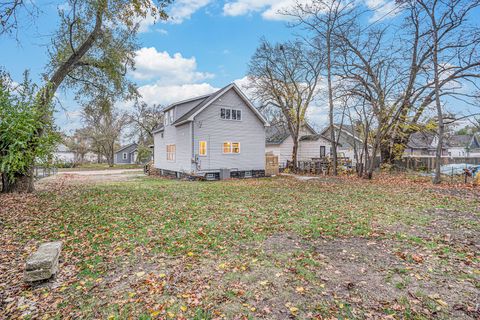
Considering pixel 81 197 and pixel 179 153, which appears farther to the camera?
pixel 179 153

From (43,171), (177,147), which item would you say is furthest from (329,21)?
(43,171)

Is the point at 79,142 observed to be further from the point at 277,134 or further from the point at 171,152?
the point at 277,134

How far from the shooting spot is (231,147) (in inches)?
719

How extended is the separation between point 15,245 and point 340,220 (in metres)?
7.51

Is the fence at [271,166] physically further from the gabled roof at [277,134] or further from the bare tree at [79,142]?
the bare tree at [79,142]

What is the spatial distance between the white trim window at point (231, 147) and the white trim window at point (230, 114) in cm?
179

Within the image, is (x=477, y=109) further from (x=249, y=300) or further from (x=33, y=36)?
(x=33, y=36)

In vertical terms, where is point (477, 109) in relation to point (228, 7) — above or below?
below

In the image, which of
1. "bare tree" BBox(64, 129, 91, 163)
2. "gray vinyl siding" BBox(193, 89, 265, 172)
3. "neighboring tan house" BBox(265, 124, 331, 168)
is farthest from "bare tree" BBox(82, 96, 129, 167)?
"gray vinyl siding" BBox(193, 89, 265, 172)

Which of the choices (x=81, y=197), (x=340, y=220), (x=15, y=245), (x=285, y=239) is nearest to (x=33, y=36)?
(x=81, y=197)

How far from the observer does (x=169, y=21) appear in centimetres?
1050

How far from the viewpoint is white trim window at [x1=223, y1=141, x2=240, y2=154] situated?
18.0 meters

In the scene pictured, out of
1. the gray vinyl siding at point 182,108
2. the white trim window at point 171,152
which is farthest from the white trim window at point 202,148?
the gray vinyl siding at point 182,108

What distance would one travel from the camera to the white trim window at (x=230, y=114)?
1780 cm
